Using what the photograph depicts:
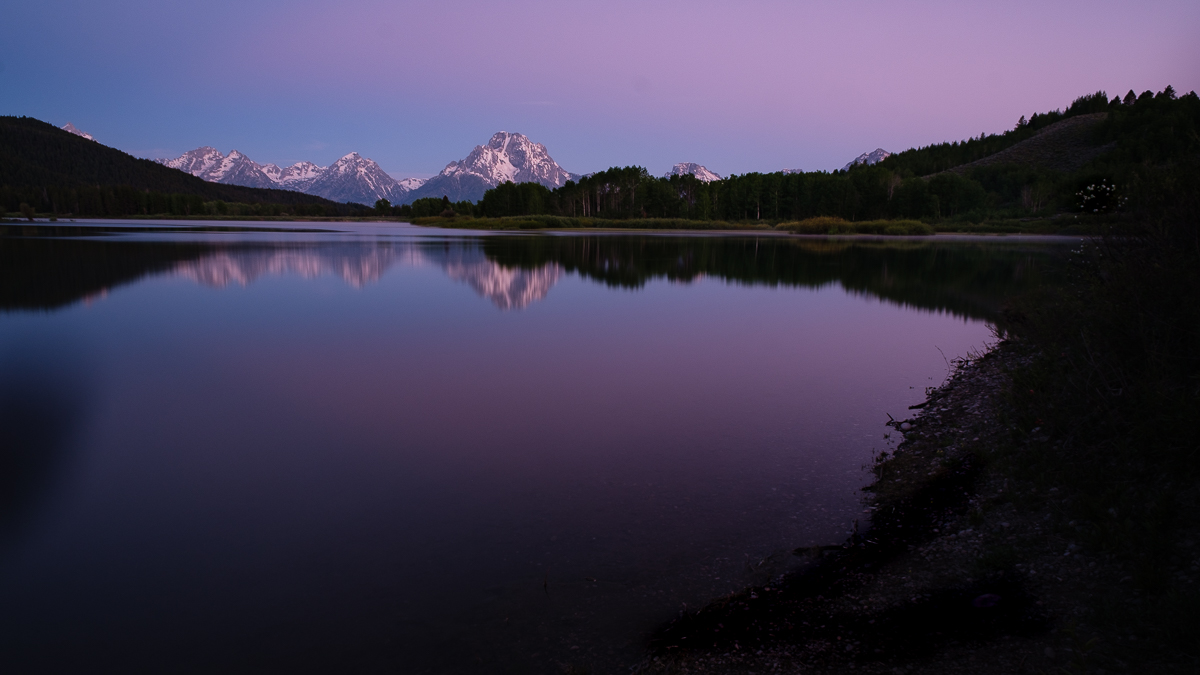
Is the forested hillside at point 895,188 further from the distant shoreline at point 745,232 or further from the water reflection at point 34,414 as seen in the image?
the water reflection at point 34,414

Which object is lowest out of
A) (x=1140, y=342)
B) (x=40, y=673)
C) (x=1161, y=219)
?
(x=40, y=673)

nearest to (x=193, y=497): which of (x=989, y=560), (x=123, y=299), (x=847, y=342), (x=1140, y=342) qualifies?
(x=989, y=560)

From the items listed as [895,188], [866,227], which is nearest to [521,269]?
[866,227]

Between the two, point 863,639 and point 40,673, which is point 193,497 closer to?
point 40,673

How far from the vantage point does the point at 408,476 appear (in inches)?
270

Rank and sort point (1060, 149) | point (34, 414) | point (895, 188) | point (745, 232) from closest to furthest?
point (34, 414), point (745, 232), point (895, 188), point (1060, 149)

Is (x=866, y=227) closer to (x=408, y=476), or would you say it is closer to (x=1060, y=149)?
(x=1060, y=149)

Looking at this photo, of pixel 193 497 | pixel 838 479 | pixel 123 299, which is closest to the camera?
pixel 193 497

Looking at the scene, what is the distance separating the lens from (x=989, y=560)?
5043 millimetres

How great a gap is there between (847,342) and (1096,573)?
34.9 ft

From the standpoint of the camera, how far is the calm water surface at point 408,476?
176 inches

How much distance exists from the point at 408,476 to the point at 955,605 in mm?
5093

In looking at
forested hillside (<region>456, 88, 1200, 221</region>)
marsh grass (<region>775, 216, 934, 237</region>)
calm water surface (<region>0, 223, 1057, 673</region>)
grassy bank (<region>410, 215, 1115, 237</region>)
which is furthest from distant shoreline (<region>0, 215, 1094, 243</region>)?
calm water surface (<region>0, 223, 1057, 673</region>)

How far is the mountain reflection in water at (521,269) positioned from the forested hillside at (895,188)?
60.9 meters
